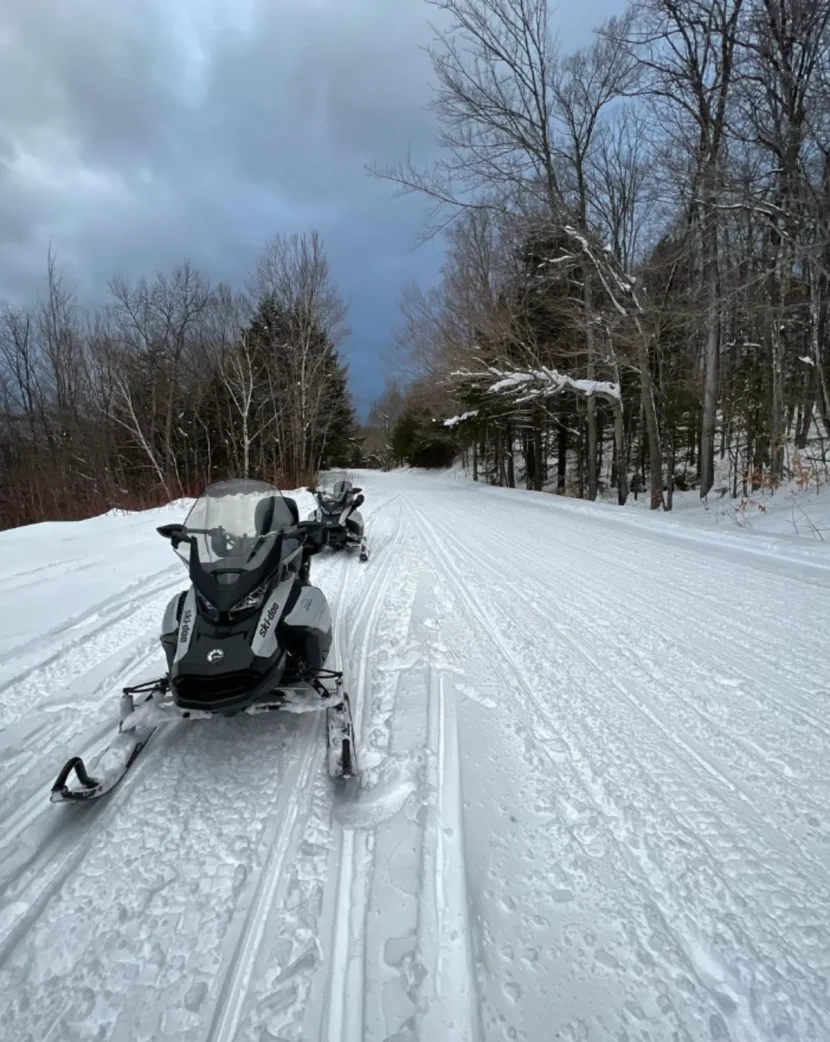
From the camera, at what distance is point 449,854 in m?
1.74

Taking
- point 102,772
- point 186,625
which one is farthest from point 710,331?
point 102,772

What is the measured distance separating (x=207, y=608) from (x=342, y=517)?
4668 millimetres

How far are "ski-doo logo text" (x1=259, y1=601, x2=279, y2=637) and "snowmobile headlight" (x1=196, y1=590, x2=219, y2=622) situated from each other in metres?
0.21

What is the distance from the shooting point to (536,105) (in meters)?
12.2

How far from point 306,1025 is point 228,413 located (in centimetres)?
2538

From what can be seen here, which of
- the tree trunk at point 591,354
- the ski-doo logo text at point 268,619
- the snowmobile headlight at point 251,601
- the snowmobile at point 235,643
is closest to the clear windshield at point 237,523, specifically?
the snowmobile at point 235,643

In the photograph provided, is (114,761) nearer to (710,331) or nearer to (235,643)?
(235,643)

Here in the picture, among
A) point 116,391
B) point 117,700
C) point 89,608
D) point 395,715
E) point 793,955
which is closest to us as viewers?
point 793,955

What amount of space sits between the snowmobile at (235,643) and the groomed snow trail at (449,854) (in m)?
0.16

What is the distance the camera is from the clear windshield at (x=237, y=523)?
8.51ft

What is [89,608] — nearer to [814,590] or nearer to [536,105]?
[814,590]

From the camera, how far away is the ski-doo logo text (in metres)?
2.30

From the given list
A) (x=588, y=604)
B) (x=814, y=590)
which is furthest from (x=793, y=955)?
(x=814, y=590)

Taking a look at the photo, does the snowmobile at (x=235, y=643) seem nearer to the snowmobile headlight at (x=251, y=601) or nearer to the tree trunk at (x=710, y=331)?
the snowmobile headlight at (x=251, y=601)
